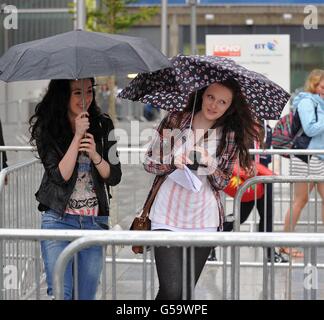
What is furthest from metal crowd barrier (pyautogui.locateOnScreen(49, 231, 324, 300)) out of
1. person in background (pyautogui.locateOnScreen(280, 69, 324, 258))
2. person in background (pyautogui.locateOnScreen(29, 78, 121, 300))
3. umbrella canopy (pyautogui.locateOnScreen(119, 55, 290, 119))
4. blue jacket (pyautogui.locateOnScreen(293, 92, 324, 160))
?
blue jacket (pyautogui.locateOnScreen(293, 92, 324, 160))

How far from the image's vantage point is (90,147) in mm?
4699

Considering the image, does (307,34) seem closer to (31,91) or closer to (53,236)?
(31,91)

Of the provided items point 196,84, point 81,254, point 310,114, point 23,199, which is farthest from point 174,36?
point 81,254

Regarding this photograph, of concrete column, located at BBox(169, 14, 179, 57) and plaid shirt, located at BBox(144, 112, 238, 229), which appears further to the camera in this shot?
concrete column, located at BBox(169, 14, 179, 57)

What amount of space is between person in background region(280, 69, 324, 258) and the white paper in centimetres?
371

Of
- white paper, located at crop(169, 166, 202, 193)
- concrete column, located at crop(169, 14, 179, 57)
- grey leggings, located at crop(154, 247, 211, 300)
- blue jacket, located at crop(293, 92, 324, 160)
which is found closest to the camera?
grey leggings, located at crop(154, 247, 211, 300)

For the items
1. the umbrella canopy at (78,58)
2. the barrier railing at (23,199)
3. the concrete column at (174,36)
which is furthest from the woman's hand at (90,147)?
the concrete column at (174,36)

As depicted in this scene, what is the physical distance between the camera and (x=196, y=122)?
189 inches

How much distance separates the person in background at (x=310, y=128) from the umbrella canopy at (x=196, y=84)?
3.22 metres

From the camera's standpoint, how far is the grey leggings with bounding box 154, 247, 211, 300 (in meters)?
4.46

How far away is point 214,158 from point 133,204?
3.49 m

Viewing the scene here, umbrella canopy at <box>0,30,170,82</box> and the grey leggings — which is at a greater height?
umbrella canopy at <box>0,30,170,82</box>

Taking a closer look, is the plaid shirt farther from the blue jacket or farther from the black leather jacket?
the blue jacket
